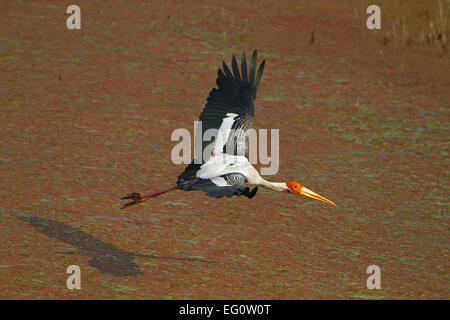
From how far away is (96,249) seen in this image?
7516 millimetres

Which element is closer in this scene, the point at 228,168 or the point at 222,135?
the point at 228,168

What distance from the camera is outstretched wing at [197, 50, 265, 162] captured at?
7.05m

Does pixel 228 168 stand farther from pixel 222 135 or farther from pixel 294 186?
pixel 294 186

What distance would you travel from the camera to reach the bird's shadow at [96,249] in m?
7.22

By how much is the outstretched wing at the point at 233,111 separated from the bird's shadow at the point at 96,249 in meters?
1.13

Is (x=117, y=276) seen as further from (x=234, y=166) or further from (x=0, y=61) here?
(x=0, y=61)

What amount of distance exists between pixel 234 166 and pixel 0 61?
6.61 meters

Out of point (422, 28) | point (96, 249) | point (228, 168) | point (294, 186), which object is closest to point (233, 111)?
point (228, 168)

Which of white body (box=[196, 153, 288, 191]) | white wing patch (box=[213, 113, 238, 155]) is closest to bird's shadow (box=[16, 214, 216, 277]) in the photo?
white body (box=[196, 153, 288, 191])

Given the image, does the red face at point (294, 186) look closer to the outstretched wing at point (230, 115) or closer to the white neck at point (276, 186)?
the white neck at point (276, 186)

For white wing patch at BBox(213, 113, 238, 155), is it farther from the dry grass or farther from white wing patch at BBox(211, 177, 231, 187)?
the dry grass

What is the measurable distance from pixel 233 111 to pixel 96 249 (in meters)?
1.73

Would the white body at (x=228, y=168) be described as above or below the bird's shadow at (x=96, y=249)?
above

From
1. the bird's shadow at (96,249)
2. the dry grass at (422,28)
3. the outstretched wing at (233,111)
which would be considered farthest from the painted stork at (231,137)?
the dry grass at (422,28)
